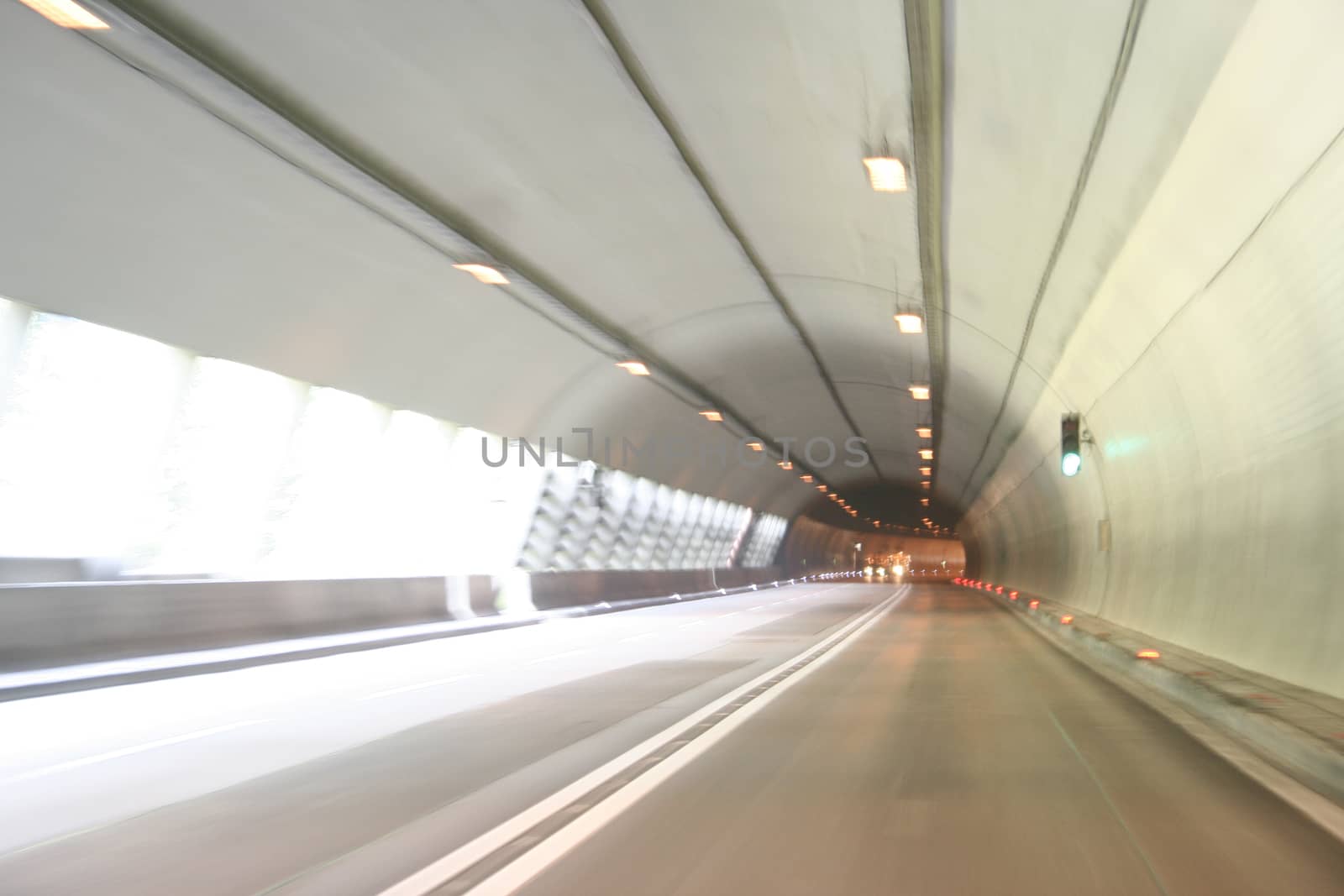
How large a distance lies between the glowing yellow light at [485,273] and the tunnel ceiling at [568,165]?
0.27m

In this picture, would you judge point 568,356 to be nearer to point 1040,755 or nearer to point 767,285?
point 767,285

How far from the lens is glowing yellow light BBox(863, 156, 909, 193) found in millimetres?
13164

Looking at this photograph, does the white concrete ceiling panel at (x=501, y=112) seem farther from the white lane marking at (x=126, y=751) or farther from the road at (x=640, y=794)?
the white lane marking at (x=126, y=751)

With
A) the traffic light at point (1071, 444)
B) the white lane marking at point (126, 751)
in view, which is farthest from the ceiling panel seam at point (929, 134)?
the white lane marking at point (126, 751)

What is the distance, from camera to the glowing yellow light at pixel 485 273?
1773cm

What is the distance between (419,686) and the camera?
15367 millimetres

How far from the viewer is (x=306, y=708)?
13.1m

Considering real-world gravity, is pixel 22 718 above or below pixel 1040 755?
below

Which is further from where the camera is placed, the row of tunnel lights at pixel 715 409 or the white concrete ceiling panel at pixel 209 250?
the row of tunnel lights at pixel 715 409

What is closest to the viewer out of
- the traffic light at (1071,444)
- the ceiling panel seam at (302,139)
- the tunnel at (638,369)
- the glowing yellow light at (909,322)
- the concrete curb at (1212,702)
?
the tunnel at (638,369)

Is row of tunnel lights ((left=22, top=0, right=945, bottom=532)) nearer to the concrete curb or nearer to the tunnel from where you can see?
the tunnel

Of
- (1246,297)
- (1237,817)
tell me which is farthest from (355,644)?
(1237,817)

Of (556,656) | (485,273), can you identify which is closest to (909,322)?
(485,273)

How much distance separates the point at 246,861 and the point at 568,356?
1887cm
